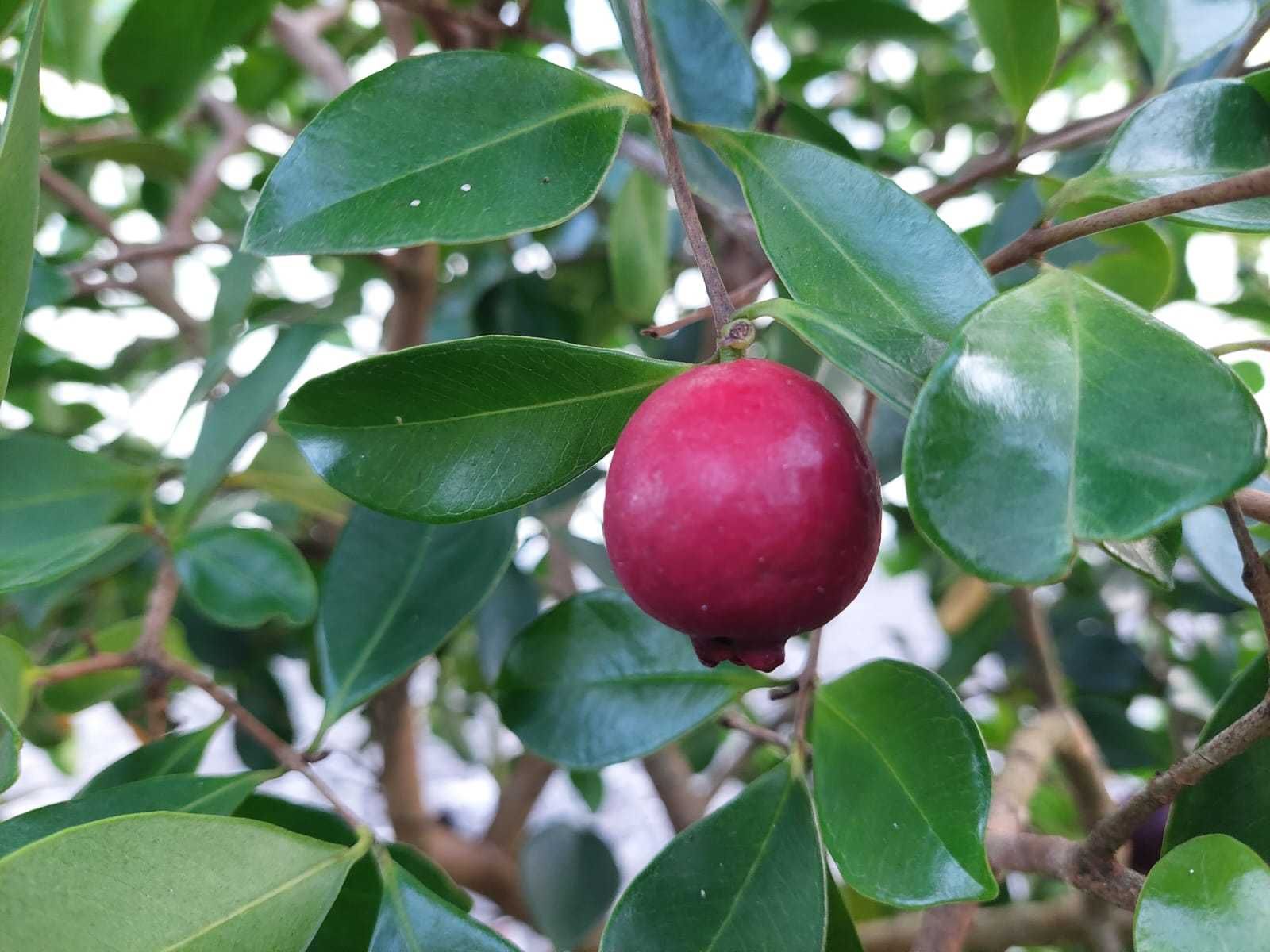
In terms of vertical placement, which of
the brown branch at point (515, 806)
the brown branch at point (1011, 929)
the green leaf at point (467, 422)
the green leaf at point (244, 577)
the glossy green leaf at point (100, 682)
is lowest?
the brown branch at point (515, 806)

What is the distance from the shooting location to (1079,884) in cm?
44

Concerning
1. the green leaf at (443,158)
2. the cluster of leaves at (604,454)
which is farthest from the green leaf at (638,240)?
the green leaf at (443,158)

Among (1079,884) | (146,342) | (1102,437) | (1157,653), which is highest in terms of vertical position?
(1102,437)

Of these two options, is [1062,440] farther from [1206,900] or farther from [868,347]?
[1206,900]

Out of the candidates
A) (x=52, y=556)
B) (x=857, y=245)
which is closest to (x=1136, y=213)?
(x=857, y=245)

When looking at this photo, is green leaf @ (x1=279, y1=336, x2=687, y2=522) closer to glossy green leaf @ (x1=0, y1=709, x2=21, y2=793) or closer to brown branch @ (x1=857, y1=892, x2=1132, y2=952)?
glossy green leaf @ (x1=0, y1=709, x2=21, y2=793)

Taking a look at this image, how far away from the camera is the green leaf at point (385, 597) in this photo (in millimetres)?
590

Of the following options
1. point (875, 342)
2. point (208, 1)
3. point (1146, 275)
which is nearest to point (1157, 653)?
point (1146, 275)

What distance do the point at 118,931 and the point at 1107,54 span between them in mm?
2064

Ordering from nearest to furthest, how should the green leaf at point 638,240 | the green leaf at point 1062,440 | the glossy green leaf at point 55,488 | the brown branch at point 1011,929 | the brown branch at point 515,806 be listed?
the green leaf at point 1062,440, the glossy green leaf at point 55,488, the brown branch at point 1011,929, the green leaf at point 638,240, the brown branch at point 515,806

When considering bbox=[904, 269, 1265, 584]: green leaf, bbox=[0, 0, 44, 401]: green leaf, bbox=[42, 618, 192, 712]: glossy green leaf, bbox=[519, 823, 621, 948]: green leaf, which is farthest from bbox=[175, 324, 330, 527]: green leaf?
bbox=[519, 823, 621, 948]: green leaf

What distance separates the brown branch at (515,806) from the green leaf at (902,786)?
2.94 ft

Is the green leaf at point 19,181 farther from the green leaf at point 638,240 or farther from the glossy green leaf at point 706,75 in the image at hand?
the green leaf at point 638,240

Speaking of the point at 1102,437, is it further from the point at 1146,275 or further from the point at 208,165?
the point at 208,165
